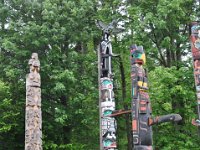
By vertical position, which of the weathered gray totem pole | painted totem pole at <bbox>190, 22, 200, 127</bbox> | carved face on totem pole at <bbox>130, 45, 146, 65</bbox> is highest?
painted totem pole at <bbox>190, 22, 200, 127</bbox>

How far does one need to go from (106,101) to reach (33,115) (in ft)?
14.5

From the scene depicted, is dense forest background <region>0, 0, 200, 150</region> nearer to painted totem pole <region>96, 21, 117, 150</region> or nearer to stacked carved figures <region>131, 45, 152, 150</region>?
painted totem pole <region>96, 21, 117, 150</region>

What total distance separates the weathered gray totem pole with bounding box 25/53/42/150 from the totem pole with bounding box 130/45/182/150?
260 centimetres

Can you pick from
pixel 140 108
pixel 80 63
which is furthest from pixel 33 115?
pixel 80 63

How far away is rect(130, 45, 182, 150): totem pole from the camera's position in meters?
10.1

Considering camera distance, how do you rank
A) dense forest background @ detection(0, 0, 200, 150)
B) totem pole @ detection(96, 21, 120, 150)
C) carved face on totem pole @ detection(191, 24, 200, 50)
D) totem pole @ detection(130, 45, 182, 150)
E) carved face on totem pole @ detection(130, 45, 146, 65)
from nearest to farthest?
totem pole @ detection(130, 45, 182, 150), carved face on totem pole @ detection(130, 45, 146, 65), totem pole @ detection(96, 21, 120, 150), carved face on totem pole @ detection(191, 24, 200, 50), dense forest background @ detection(0, 0, 200, 150)

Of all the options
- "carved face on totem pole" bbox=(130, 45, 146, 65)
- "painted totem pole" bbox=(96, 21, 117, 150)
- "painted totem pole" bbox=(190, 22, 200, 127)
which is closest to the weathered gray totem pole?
"carved face on totem pole" bbox=(130, 45, 146, 65)

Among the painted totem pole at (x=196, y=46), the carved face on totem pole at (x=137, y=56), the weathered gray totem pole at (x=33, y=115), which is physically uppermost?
the painted totem pole at (x=196, y=46)

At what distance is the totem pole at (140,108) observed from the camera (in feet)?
33.0

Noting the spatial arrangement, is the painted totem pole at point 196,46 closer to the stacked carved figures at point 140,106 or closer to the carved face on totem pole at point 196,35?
the carved face on totem pole at point 196,35

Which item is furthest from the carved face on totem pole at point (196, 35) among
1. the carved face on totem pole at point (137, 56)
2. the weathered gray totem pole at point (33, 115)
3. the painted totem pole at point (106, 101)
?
the weathered gray totem pole at point (33, 115)

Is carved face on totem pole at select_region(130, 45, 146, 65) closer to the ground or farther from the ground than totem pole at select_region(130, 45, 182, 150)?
farther from the ground

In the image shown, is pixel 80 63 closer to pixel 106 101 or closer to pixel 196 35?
pixel 106 101

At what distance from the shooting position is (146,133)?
398 inches
